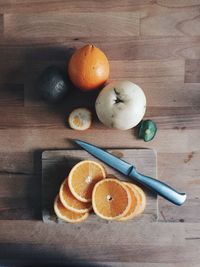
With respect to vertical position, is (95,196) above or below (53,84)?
below

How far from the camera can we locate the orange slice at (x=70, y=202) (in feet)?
2.74

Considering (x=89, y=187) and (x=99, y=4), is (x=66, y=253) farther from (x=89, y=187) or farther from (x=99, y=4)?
(x=99, y=4)

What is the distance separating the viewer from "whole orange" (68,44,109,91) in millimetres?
785

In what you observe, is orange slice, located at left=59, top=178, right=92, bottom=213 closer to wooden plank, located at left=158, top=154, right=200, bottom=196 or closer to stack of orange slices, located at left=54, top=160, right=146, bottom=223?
stack of orange slices, located at left=54, top=160, right=146, bottom=223

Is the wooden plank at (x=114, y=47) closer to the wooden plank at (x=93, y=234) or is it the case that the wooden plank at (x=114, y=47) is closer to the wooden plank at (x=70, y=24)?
the wooden plank at (x=70, y=24)

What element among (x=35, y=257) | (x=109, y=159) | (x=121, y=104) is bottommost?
(x=35, y=257)

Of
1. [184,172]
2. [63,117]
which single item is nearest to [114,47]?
[63,117]

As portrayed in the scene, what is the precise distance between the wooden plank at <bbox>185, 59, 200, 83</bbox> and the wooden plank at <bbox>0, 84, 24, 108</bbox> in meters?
0.36

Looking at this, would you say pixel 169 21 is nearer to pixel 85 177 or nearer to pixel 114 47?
pixel 114 47

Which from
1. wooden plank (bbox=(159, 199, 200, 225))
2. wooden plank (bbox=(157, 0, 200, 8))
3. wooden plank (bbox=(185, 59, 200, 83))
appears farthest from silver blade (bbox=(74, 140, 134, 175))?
wooden plank (bbox=(157, 0, 200, 8))

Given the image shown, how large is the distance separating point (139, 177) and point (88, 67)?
0.25m

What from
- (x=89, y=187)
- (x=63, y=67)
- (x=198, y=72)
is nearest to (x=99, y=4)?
(x=63, y=67)

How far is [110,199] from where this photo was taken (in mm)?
827

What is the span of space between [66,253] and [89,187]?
0.57ft
